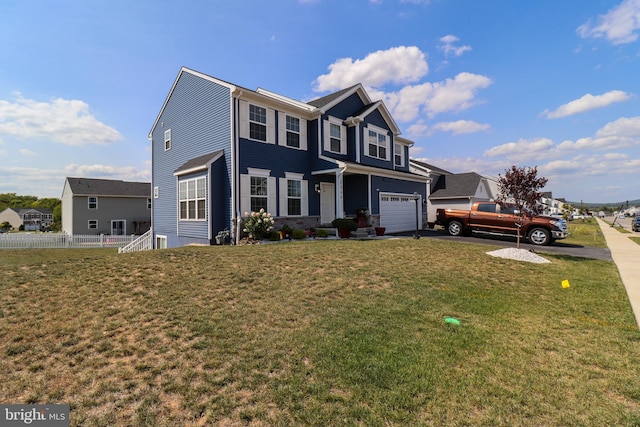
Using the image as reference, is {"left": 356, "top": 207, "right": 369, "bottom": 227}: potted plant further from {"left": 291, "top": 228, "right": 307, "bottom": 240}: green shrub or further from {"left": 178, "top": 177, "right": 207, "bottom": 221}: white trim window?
{"left": 178, "top": 177, "right": 207, "bottom": 221}: white trim window

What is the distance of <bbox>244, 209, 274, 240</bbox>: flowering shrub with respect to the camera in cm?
1239

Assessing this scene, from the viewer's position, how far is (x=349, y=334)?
167 inches

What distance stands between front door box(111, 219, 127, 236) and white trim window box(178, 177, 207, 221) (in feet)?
77.5

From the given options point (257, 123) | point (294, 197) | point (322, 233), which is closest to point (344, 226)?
point (322, 233)

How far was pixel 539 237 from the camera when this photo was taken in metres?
13.4

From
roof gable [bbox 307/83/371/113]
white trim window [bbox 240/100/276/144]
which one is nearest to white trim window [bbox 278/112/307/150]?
white trim window [bbox 240/100/276/144]

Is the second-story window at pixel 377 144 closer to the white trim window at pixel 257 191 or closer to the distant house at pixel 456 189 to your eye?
the white trim window at pixel 257 191

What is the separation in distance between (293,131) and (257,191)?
12.6 feet

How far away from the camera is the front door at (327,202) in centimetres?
1645

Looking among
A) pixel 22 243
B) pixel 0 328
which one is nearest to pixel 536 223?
pixel 0 328

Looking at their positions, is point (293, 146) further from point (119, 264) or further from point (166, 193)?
point (119, 264)

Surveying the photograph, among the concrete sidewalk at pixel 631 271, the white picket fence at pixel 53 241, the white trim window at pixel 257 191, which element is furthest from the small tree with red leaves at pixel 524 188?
the white picket fence at pixel 53 241

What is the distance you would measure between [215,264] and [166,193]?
11969 millimetres

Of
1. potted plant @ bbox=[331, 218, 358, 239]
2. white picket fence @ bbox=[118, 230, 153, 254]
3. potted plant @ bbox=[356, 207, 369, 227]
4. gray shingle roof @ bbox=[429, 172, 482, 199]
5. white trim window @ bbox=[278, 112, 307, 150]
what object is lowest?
white picket fence @ bbox=[118, 230, 153, 254]
